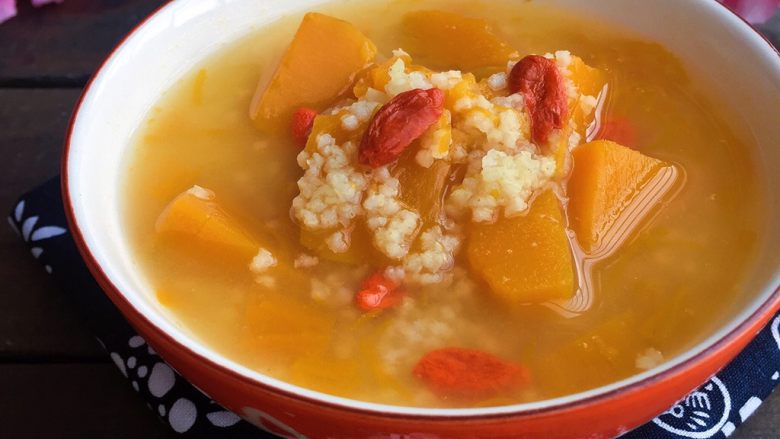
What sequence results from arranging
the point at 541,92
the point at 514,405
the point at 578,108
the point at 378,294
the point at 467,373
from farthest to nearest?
1. the point at 578,108
2. the point at 541,92
3. the point at 378,294
4. the point at 467,373
5. the point at 514,405

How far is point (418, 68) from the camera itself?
70.5 inches

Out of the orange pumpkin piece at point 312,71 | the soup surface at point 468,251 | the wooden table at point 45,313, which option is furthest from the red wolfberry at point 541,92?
the wooden table at point 45,313

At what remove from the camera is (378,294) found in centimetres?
157

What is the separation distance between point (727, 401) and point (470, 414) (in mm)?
710

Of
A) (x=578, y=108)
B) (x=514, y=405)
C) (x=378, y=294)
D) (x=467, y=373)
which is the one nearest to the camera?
(x=514, y=405)

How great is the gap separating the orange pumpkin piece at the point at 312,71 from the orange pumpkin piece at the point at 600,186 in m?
0.56

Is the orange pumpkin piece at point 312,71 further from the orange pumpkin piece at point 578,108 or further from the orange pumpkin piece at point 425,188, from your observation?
the orange pumpkin piece at point 578,108

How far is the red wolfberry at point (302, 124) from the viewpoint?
183 cm

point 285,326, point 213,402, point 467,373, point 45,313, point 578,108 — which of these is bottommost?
point 45,313

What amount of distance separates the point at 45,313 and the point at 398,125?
0.95m

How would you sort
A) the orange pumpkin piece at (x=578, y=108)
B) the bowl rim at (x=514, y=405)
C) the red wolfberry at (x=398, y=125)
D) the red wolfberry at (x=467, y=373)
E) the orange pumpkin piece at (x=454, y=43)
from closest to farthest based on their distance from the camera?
the bowl rim at (x=514, y=405) → the red wolfberry at (x=467, y=373) → the red wolfberry at (x=398, y=125) → the orange pumpkin piece at (x=578, y=108) → the orange pumpkin piece at (x=454, y=43)

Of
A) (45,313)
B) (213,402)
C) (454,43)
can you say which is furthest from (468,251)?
(45,313)

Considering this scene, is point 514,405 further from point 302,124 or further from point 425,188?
point 302,124

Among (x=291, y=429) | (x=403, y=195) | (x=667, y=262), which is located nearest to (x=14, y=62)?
(x=403, y=195)
